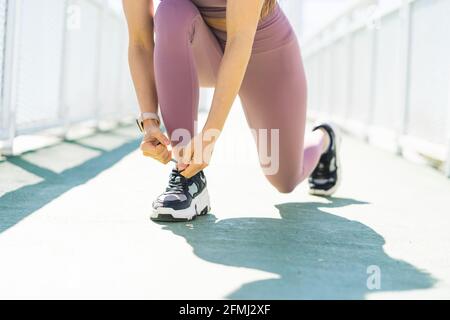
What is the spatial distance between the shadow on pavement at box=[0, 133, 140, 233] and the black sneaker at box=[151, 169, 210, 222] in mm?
321

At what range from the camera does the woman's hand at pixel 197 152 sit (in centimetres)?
137

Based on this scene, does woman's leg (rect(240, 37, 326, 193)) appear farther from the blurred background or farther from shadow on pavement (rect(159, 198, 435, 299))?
the blurred background

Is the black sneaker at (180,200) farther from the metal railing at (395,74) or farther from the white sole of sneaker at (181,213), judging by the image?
the metal railing at (395,74)

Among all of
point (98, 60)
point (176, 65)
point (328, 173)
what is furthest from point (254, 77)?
point (98, 60)

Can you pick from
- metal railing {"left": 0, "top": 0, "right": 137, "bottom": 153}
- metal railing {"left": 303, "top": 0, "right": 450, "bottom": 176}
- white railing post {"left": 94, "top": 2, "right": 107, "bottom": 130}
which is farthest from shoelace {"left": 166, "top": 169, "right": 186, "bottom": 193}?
white railing post {"left": 94, "top": 2, "right": 107, "bottom": 130}

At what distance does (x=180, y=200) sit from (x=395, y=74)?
2.66 metres

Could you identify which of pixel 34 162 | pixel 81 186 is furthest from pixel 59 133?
pixel 81 186

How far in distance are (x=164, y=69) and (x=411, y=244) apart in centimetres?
68

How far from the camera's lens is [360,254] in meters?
1.27

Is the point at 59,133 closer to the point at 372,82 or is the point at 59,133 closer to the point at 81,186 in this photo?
the point at 81,186

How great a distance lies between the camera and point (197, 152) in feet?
4.57

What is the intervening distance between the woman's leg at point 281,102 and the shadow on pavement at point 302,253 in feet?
0.62

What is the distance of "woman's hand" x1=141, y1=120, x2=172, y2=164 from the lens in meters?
1.45

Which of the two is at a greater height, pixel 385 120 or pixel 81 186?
pixel 385 120
